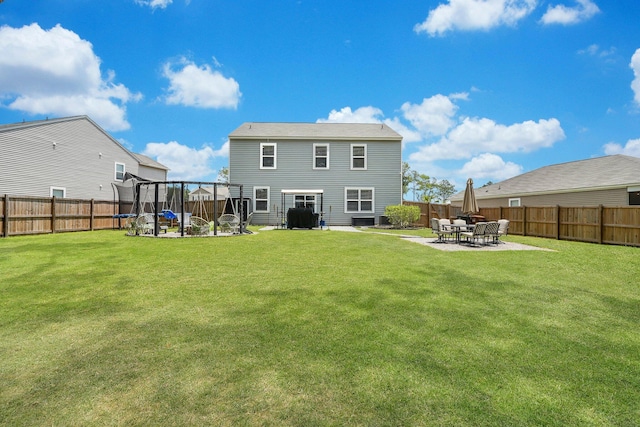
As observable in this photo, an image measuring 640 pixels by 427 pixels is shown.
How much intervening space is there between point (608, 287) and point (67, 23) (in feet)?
85.5

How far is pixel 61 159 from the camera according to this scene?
20.0 metres

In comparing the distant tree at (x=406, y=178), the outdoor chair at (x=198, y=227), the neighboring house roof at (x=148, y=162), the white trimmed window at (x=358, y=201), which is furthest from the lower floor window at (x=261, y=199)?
the distant tree at (x=406, y=178)

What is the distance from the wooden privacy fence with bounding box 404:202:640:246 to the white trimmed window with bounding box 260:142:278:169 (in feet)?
48.5

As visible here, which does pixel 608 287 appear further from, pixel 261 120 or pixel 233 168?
pixel 261 120

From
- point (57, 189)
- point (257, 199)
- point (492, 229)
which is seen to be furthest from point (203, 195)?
point (492, 229)

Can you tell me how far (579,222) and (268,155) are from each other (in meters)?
18.3

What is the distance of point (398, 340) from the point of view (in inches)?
125

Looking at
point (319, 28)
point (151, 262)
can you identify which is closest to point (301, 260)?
point (151, 262)

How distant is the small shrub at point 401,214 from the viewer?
20500 mm

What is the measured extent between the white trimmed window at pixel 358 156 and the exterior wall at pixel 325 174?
283 mm

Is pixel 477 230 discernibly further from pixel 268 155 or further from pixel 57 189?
pixel 57 189

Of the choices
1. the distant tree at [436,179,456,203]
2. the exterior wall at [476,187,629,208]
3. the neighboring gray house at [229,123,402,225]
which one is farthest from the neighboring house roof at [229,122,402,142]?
the distant tree at [436,179,456,203]

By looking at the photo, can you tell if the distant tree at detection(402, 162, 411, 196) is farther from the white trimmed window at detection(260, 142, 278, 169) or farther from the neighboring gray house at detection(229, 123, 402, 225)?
the white trimmed window at detection(260, 142, 278, 169)

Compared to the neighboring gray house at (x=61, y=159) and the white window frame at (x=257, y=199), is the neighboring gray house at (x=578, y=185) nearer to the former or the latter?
the white window frame at (x=257, y=199)
